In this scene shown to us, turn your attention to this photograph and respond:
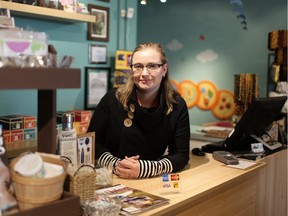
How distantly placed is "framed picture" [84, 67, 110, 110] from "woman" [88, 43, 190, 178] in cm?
147

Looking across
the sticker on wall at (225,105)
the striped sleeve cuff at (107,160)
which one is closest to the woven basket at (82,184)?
the striped sleeve cuff at (107,160)

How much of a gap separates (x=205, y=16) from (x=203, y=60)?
598mm

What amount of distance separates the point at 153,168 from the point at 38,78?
912mm

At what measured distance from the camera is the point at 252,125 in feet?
7.91

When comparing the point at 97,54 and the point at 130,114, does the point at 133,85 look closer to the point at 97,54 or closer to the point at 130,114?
the point at 130,114

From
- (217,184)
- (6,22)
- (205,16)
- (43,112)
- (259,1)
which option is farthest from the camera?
→ (205,16)

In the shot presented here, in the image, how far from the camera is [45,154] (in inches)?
42.9

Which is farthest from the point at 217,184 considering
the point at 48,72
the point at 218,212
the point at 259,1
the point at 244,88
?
the point at 259,1

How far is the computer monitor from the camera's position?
229 centimetres

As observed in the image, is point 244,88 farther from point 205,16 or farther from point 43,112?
point 43,112

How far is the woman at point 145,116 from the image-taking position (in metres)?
1.95

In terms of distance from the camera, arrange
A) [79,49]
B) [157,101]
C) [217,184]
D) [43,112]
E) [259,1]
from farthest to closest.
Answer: [259,1]
[79,49]
[157,101]
[217,184]
[43,112]

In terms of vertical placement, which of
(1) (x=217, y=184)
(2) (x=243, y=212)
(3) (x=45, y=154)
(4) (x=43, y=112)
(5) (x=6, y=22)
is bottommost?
(2) (x=243, y=212)

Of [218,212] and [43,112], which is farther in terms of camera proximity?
[218,212]
